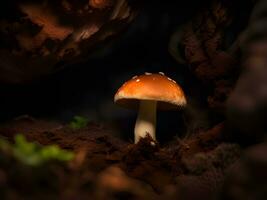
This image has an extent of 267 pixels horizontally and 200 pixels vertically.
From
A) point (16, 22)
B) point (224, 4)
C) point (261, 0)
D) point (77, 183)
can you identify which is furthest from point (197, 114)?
point (77, 183)

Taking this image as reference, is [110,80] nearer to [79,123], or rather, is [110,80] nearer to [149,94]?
[79,123]

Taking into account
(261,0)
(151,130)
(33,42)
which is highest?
(261,0)

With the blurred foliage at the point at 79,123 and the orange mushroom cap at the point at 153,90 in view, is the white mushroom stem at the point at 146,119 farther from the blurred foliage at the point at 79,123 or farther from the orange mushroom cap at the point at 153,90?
→ the blurred foliage at the point at 79,123

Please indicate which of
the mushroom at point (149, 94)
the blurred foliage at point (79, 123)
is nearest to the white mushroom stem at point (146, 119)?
the mushroom at point (149, 94)

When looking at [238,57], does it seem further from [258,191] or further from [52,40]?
[52,40]

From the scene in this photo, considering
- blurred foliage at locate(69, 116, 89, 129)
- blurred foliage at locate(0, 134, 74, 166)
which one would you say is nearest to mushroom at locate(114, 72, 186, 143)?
blurred foliage at locate(69, 116, 89, 129)

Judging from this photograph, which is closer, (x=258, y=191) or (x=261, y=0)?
(x=258, y=191)

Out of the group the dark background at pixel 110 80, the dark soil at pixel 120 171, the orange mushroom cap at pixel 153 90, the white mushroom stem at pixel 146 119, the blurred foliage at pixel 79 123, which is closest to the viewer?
the dark soil at pixel 120 171

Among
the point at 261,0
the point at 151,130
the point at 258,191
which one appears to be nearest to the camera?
the point at 258,191
